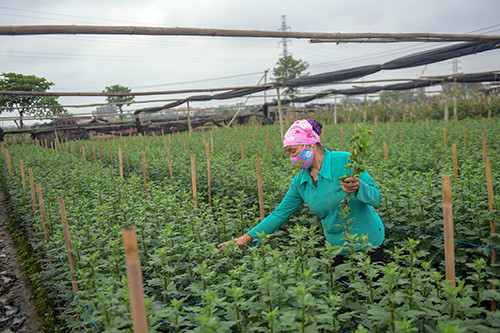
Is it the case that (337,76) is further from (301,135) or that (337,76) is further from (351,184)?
(351,184)

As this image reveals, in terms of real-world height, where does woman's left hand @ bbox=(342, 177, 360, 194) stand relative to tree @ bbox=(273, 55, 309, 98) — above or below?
below

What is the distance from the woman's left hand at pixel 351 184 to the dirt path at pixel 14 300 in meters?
4.09

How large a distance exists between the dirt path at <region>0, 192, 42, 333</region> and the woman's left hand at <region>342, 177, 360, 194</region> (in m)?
4.09

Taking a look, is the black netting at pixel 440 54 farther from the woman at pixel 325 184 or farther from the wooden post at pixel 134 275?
the wooden post at pixel 134 275

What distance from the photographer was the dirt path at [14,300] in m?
4.53

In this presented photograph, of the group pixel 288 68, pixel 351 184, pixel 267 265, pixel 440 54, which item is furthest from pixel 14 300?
pixel 288 68

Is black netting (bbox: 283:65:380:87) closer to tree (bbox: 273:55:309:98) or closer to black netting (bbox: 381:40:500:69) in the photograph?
black netting (bbox: 381:40:500:69)

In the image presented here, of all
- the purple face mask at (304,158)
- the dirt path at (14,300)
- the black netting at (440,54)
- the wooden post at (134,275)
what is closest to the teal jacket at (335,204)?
the purple face mask at (304,158)

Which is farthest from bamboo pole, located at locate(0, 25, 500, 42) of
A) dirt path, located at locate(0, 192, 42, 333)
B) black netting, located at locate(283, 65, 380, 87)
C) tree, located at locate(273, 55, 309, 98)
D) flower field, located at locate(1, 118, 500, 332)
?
tree, located at locate(273, 55, 309, 98)

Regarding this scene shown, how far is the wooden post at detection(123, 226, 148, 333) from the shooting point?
166 cm

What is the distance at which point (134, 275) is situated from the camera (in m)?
1.69

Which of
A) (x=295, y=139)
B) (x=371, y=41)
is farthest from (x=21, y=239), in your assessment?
(x=371, y=41)

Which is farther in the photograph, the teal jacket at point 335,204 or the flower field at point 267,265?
the teal jacket at point 335,204

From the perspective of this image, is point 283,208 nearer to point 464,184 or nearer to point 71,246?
point 71,246
